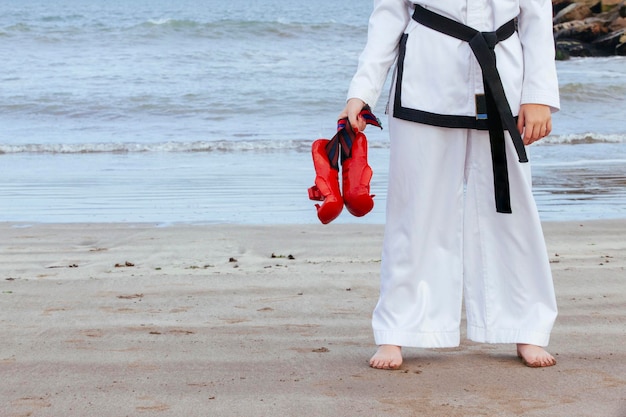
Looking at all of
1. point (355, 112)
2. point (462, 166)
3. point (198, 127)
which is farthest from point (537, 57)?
point (198, 127)

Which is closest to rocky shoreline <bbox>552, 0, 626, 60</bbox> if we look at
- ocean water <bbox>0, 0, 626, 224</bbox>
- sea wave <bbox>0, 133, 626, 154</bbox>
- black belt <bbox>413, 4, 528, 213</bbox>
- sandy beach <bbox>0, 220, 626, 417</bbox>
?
ocean water <bbox>0, 0, 626, 224</bbox>

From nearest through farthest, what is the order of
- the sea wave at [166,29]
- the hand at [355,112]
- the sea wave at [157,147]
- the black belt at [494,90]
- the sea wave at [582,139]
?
the black belt at [494,90] → the hand at [355,112] → the sea wave at [157,147] → the sea wave at [582,139] → the sea wave at [166,29]

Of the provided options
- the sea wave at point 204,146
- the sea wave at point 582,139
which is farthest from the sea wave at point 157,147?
the sea wave at point 582,139

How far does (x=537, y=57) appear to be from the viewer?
2979 mm

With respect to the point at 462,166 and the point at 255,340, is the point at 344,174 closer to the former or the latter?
the point at 462,166

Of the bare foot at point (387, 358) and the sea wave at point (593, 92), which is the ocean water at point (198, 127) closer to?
the sea wave at point (593, 92)

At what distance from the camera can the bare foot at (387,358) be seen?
309 cm

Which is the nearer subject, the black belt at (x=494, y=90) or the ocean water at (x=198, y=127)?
the black belt at (x=494, y=90)

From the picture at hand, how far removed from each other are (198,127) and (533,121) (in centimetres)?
1118

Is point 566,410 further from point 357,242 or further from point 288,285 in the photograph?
point 357,242

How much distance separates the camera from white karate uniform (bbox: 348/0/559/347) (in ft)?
9.76

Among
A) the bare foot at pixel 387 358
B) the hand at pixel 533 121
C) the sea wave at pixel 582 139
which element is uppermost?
the hand at pixel 533 121

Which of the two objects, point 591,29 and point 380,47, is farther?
point 591,29

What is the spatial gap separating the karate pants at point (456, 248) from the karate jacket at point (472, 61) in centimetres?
11
